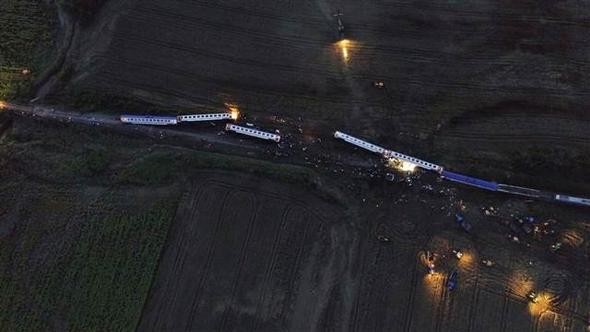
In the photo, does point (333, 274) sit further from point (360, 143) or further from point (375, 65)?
point (375, 65)

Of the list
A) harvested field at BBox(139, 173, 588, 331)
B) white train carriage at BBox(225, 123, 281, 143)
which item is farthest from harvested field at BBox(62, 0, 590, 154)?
harvested field at BBox(139, 173, 588, 331)

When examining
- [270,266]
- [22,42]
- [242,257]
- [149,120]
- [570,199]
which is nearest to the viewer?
[270,266]

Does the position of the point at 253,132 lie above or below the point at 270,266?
above

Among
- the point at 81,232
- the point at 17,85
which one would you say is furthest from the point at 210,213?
the point at 17,85

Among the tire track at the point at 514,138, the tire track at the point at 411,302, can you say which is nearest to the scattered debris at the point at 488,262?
the tire track at the point at 411,302

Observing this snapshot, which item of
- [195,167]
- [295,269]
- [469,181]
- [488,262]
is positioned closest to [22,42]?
[195,167]

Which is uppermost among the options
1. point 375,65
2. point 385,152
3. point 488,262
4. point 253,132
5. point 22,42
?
point 375,65

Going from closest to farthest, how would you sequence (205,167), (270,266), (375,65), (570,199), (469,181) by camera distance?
(270,266)
(570,199)
(469,181)
(205,167)
(375,65)

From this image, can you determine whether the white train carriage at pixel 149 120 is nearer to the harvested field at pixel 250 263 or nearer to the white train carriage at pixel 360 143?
the harvested field at pixel 250 263
